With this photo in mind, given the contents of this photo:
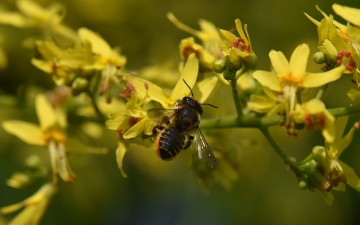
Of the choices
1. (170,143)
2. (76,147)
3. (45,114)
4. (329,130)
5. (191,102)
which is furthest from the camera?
(45,114)

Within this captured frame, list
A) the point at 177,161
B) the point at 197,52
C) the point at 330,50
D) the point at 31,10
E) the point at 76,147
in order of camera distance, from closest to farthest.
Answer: the point at 330,50, the point at 197,52, the point at 76,147, the point at 31,10, the point at 177,161

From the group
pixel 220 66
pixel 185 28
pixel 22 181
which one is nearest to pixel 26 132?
pixel 22 181

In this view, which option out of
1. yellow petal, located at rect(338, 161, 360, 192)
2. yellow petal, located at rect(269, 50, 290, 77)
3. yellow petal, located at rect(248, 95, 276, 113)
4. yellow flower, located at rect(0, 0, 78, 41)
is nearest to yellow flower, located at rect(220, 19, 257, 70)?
yellow petal, located at rect(269, 50, 290, 77)

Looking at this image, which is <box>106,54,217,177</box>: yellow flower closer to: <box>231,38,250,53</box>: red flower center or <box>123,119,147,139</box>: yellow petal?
<box>123,119,147,139</box>: yellow petal

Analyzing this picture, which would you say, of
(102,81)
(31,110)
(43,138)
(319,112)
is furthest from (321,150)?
(31,110)

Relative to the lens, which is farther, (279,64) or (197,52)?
(197,52)

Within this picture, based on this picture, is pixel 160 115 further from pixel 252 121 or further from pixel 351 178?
pixel 351 178

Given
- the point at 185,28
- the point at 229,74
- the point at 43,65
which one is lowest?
the point at 43,65

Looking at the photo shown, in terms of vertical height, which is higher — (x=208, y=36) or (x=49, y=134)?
(x=208, y=36)
